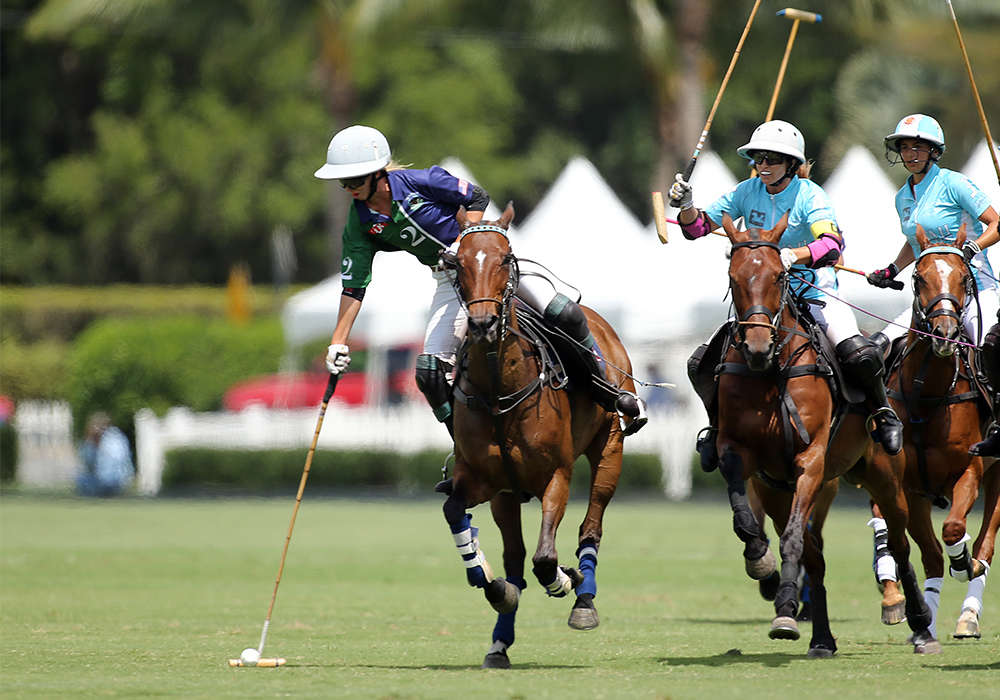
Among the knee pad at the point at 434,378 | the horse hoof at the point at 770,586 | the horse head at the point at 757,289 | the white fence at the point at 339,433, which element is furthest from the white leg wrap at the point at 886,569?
the white fence at the point at 339,433

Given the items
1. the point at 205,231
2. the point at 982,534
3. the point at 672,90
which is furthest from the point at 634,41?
the point at 205,231

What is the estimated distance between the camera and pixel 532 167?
54438mm

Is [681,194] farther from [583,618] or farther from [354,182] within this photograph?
[583,618]

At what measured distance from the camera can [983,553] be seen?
10.6m

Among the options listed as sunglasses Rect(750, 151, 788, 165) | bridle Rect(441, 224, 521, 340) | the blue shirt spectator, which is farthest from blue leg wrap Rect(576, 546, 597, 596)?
the blue shirt spectator

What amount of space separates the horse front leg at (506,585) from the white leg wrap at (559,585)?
0.63 ft

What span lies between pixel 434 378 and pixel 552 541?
1.25 metres

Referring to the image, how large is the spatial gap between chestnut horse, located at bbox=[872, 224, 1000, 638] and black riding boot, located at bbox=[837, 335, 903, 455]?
1.51 ft

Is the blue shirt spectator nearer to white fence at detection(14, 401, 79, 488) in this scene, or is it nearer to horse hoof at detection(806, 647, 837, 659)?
white fence at detection(14, 401, 79, 488)

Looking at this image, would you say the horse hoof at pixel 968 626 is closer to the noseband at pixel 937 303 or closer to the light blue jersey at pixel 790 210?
the noseband at pixel 937 303

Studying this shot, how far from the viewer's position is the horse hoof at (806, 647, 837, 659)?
9.95 meters

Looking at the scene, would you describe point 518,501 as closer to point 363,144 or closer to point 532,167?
point 363,144

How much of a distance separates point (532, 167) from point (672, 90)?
2516cm

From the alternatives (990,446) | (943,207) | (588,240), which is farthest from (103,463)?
(990,446)
